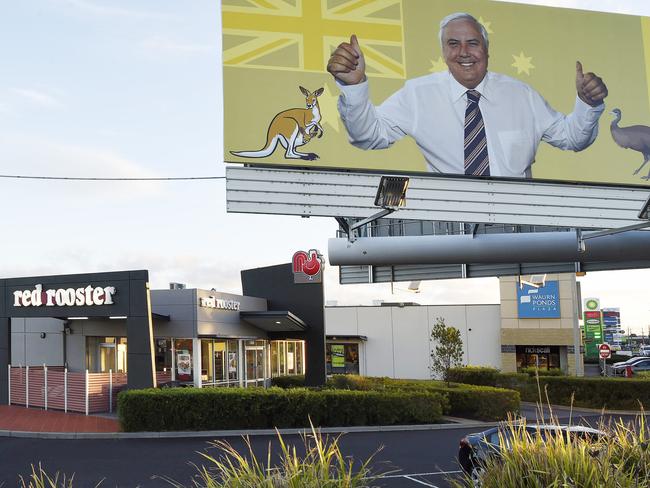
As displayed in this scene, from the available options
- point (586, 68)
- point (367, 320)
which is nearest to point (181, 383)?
point (586, 68)

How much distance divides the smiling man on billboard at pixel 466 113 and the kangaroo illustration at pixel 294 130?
1.95 ft

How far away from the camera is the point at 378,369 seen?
49.5m

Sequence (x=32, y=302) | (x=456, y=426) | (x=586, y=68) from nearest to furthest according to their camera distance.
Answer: (x=586, y=68) → (x=456, y=426) → (x=32, y=302)

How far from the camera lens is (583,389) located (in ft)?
92.7

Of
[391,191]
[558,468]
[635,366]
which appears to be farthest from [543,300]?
[558,468]

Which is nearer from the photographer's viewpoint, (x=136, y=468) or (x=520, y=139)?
(x=136, y=468)

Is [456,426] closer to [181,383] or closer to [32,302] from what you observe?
[181,383]

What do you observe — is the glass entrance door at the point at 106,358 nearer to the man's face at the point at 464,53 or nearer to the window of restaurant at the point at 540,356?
the man's face at the point at 464,53

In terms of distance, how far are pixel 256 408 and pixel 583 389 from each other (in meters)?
14.7

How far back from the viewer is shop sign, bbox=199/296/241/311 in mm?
26839

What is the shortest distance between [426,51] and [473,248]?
425cm

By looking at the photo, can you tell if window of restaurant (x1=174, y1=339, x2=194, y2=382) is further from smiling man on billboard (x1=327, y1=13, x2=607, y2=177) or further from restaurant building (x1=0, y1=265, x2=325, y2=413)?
smiling man on billboard (x1=327, y1=13, x2=607, y2=177)

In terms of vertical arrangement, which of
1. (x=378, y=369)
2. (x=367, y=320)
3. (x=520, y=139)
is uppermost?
(x=520, y=139)

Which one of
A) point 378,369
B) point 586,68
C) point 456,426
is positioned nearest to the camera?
point 586,68
